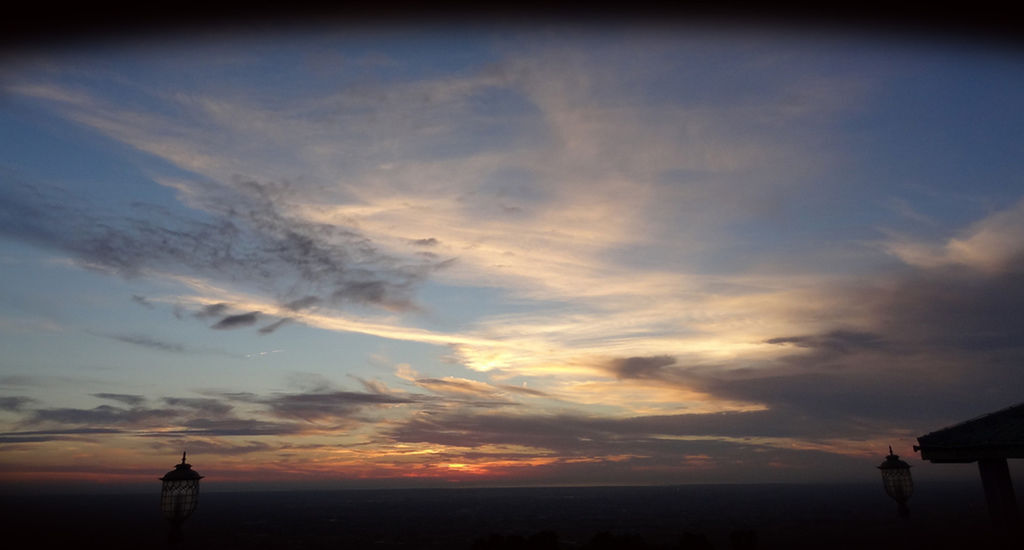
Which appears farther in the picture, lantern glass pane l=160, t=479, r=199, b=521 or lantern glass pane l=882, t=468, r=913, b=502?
lantern glass pane l=882, t=468, r=913, b=502

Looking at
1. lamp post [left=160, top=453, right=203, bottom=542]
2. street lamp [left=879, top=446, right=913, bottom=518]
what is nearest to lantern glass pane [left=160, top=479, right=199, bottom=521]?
lamp post [left=160, top=453, right=203, bottom=542]

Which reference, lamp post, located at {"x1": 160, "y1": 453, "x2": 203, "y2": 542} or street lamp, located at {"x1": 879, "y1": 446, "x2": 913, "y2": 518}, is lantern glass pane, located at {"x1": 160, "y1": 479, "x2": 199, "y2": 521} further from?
street lamp, located at {"x1": 879, "y1": 446, "x2": 913, "y2": 518}

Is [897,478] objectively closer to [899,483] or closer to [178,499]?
[899,483]

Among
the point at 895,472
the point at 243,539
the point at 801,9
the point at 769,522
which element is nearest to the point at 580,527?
the point at 769,522

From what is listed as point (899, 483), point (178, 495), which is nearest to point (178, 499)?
point (178, 495)

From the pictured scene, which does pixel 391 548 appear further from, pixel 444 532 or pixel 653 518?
pixel 653 518

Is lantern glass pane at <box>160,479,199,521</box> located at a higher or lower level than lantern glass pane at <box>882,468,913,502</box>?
higher

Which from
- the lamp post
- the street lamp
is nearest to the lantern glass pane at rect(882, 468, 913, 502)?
the street lamp

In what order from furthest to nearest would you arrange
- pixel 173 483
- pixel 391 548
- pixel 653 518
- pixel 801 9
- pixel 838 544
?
pixel 653 518 < pixel 391 548 < pixel 173 483 < pixel 838 544 < pixel 801 9
